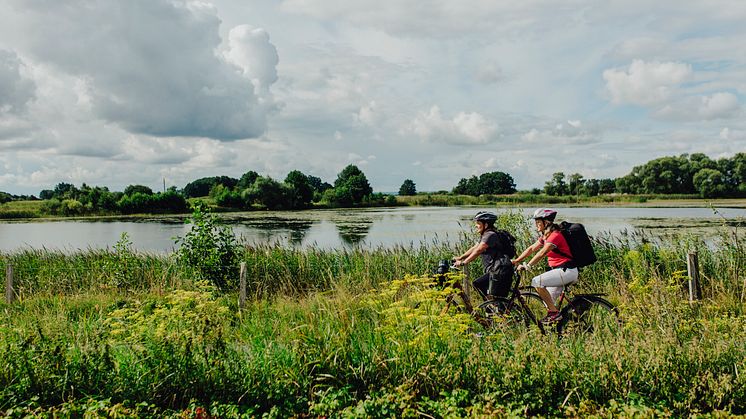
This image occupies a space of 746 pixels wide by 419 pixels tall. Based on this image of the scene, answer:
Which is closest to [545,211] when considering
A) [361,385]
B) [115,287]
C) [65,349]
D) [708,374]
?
[708,374]

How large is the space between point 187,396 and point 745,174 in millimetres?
81620

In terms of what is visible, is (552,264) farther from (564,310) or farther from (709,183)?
(709,183)

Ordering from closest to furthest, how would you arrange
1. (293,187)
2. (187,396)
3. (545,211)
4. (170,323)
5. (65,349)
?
1. (187,396)
2. (65,349)
3. (170,323)
4. (545,211)
5. (293,187)

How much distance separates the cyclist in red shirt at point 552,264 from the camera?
5770 mm

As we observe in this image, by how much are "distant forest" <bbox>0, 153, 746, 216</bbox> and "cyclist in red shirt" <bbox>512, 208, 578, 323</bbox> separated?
5847 centimetres

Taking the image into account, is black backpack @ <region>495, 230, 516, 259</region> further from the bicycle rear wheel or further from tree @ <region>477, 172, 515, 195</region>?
tree @ <region>477, 172, 515, 195</region>

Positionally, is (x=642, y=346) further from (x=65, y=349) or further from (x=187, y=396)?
(x=65, y=349)

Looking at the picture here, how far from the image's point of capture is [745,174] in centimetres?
6819

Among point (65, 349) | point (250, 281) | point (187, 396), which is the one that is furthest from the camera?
point (250, 281)

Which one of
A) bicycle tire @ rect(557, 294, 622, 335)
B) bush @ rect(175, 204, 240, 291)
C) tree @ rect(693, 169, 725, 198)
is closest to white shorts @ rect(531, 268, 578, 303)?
bicycle tire @ rect(557, 294, 622, 335)

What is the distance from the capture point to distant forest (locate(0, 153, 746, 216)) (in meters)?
62.7

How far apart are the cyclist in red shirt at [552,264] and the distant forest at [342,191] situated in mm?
58469

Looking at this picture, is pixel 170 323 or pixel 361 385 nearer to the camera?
pixel 361 385

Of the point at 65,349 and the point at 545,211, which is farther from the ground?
the point at 545,211
